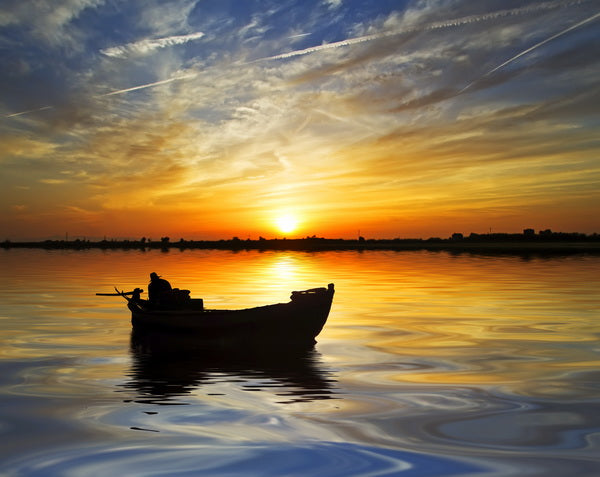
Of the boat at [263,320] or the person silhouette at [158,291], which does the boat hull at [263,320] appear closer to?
the boat at [263,320]

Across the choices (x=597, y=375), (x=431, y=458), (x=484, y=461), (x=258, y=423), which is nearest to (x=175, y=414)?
(x=258, y=423)

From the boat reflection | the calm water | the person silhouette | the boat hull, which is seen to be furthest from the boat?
the person silhouette

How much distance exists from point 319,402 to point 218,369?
215 inches

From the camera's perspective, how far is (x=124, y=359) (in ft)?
63.1

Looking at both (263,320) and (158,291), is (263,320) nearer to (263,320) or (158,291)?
(263,320)

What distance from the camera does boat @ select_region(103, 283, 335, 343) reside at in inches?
795

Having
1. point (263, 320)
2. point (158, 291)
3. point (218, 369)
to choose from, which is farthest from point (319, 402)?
point (158, 291)

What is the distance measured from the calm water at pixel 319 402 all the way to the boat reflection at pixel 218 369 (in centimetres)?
8

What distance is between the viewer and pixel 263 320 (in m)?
20.2

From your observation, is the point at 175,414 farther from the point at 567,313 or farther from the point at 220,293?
the point at 220,293

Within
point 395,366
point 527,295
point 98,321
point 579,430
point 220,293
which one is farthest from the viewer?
point 220,293

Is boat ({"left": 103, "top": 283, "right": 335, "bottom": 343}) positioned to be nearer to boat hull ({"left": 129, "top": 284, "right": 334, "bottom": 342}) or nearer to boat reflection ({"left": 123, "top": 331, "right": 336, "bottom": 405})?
boat hull ({"left": 129, "top": 284, "right": 334, "bottom": 342})

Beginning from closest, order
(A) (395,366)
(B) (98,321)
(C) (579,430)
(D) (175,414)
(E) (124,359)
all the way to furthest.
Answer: (C) (579,430) → (D) (175,414) → (A) (395,366) → (E) (124,359) → (B) (98,321)

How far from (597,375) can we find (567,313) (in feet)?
50.3
